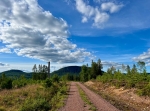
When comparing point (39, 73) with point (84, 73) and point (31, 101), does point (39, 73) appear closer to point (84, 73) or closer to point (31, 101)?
point (84, 73)

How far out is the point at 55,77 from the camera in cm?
4169

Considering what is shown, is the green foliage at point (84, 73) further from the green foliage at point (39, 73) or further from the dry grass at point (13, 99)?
the dry grass at point (13, 99)

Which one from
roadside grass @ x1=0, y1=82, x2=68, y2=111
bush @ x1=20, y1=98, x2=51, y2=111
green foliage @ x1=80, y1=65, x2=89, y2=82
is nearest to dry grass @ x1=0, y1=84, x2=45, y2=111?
roadside grass @ x1=0, y1=82, x2=68, y2=111

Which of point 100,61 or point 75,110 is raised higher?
point 100,61

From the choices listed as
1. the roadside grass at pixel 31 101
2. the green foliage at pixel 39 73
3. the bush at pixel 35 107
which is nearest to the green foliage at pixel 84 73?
the green foliage at pixel 39 73

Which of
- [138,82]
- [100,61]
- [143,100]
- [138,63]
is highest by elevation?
[100,61]

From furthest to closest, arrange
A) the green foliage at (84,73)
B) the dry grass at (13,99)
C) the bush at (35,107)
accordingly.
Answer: the green foliage at (84,73) < the dry grass at (13,99) < the bush at (35,107)

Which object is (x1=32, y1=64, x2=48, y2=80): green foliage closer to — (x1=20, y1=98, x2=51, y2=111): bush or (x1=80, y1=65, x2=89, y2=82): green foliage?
(x1=80, y1=65, x2=89, y2=82): green foliage

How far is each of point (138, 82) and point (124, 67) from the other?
64.4 ft

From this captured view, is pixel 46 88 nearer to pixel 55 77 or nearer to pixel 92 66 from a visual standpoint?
pixel 55 77

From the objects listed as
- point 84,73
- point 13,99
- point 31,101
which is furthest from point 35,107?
point 84,73

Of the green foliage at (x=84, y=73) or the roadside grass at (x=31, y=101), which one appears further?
the green foliage at (x=84, y=73)

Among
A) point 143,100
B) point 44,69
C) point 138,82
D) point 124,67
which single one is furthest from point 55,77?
point 44,69

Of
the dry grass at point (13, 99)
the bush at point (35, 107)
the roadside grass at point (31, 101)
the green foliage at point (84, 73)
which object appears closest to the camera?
the bush at point (35, 107)
